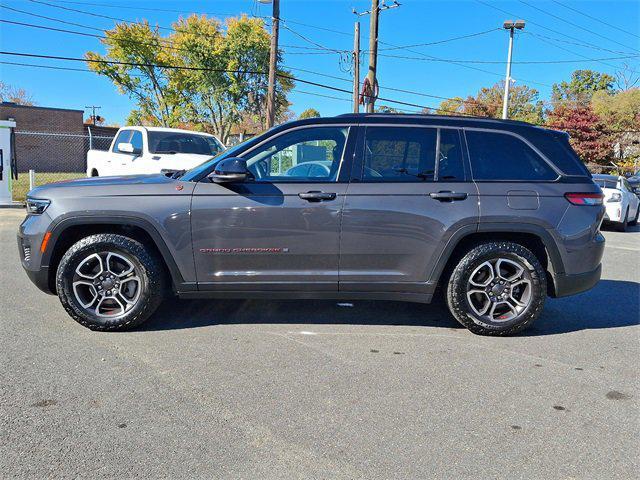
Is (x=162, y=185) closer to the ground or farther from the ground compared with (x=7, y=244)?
farther from the ground

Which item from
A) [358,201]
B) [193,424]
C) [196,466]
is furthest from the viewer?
[358,201]

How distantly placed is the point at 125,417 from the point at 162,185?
78.4 inches

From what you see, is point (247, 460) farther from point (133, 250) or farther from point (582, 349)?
point (582, 349)

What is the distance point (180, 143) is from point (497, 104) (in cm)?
5155

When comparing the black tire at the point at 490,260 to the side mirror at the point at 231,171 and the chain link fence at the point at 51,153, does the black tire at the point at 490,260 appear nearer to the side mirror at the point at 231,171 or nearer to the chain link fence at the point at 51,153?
the side mirror at the point at 231,171

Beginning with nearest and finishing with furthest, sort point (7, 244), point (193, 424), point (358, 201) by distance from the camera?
point (193, 424) < point (358, 201) < point (7, 244)

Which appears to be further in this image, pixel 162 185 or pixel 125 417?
pixel 162 185

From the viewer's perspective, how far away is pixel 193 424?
282 cm

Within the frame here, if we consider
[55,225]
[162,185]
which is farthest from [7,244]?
[162,185]

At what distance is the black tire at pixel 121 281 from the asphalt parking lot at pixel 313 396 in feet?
0.51

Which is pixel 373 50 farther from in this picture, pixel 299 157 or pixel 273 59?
pixel 299 157

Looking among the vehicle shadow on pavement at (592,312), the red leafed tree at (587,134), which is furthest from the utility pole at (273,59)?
the red leafed tree at (587,134)

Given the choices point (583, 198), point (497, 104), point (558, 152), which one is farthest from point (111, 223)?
point (497, 104)

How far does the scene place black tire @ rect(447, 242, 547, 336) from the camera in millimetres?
4277
